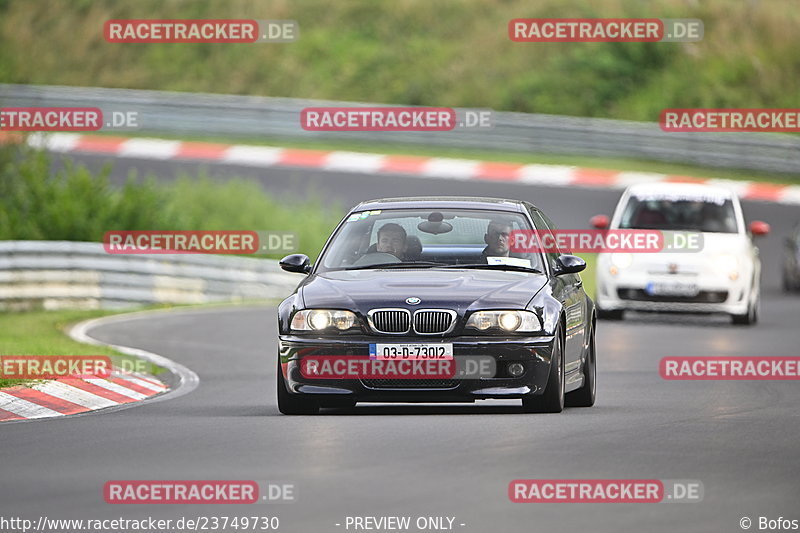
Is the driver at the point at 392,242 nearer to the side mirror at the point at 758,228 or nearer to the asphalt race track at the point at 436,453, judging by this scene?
the asphalt race track at the point at 436,453

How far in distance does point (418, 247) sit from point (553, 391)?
153 centimetres

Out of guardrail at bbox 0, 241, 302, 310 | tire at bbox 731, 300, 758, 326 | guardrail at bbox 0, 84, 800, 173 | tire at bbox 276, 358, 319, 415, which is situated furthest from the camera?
guardrail at bbox 0, 84, 800, 173

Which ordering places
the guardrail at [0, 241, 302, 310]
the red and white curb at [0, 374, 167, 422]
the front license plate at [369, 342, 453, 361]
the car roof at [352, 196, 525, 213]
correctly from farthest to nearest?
the guardrail at [0, 241, 302, 310]
the red and white curb at [0, 374, 167, 422]
the car roof at [352, 196, 525, 213]
the front license plate at [369, 342, 453, 361]

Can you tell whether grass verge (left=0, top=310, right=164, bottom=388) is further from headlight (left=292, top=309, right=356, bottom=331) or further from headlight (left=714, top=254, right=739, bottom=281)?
headlight (left=714, top=254, right=739, bottom=281)

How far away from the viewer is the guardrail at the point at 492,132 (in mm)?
36938

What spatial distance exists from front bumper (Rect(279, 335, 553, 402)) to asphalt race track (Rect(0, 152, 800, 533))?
0.19 meters

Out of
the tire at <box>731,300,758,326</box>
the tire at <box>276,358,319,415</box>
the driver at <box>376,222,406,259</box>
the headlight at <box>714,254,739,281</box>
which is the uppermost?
the headlight at <box>714,254,739,281</box>

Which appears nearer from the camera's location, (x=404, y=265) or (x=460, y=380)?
(x=460, y=380)

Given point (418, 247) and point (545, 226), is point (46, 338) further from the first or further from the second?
point (418, 247)

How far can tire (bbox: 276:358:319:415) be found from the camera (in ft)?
40.4

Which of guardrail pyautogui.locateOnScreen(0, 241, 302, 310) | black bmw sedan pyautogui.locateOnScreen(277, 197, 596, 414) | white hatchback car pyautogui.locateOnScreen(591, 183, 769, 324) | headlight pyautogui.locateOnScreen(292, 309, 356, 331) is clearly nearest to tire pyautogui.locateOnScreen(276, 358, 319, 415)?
black bmw sedan pyautogui.locateOnScreen(277, 197, 596, 414)

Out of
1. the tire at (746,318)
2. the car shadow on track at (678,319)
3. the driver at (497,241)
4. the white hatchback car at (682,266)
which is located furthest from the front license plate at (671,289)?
the driver at (497,241)

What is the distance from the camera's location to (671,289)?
2206cm

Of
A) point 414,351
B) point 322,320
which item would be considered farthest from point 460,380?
point 322,320
